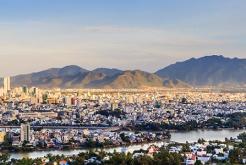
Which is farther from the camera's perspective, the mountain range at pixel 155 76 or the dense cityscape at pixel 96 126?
the mountain range at pixel 155 76

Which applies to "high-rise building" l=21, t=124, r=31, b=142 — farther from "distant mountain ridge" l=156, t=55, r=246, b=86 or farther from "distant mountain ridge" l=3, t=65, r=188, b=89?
"distant mountain ridge" l=156, t=55, r=246, b=86

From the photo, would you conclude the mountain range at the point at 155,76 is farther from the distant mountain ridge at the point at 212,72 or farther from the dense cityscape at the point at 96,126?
the dense cityscape at the point at 96,126

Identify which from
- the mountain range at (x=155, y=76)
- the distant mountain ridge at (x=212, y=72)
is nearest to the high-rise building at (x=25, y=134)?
the mountain range at (x=155, y=76)

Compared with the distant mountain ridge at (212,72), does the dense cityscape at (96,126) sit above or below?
below

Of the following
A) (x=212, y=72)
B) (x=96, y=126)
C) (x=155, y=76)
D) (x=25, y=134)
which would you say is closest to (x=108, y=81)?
(x=155, y=76)

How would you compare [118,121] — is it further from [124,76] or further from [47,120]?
[124,76]

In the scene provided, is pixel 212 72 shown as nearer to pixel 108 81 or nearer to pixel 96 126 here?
pixel 108 81

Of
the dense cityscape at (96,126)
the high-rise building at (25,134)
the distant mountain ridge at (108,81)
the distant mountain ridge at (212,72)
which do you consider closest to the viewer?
the dense cityscape at (96,126)

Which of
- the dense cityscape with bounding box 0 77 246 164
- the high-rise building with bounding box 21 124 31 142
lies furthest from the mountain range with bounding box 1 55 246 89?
the high-rise building with bounding box 21 124 31 142
